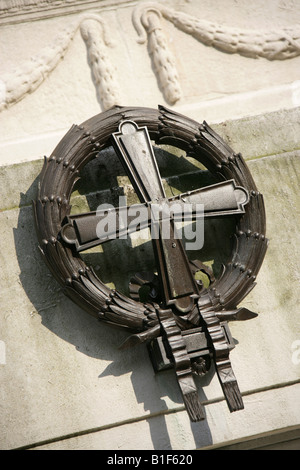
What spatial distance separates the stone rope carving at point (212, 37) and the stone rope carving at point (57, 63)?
30cm

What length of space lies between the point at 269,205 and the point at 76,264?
1.33 meters

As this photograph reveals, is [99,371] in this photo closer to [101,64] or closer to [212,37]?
Result: [101,64]

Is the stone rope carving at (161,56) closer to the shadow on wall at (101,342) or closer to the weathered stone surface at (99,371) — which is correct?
the weathered stone surface at (99,371)

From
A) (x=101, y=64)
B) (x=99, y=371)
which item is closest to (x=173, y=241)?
(x=99, y=371)

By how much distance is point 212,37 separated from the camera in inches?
159

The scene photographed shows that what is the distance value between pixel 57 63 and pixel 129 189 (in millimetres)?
1100

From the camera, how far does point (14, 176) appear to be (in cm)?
341

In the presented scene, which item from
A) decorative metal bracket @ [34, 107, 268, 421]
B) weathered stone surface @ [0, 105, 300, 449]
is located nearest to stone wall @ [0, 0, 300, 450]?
weathered stone surface @ [0, 105, 300, 449]

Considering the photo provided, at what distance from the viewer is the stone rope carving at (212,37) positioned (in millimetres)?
3963

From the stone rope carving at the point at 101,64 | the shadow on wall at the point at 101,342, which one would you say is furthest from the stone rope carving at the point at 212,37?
the shadow on wall at the point at 101,342

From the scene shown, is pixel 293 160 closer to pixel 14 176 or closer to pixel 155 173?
pixel 155 173

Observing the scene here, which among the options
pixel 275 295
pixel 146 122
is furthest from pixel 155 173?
pixel 275 295

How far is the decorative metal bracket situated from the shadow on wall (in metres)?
0.13

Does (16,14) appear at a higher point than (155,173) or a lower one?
higher
